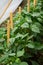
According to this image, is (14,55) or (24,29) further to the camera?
(24,29)

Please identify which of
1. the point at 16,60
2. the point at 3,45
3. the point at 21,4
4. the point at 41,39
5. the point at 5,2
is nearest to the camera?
the point at 16,60

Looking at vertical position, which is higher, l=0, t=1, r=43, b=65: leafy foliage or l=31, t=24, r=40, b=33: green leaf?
l=31, t=24, r=40, b=33: green leaf

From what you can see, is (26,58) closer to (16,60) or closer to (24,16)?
(16,60)

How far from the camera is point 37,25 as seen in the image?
2.12 m

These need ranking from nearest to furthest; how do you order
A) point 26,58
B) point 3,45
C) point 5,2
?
point 26,58
point 3,45
point 5,2

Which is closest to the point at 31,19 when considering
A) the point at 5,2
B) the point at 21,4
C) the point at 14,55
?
the point at 14,55

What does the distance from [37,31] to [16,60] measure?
0.45 metres

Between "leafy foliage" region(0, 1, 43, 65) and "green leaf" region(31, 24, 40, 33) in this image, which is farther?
"green leaf" region(31, 24, 40, 33)

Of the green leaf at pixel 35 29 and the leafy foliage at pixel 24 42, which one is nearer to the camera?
the leafy foliage at pixel 24 42

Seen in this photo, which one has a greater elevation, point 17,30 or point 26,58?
point 17,30

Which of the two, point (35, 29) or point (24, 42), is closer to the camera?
point (24, 42)

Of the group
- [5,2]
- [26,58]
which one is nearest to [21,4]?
[5,2]

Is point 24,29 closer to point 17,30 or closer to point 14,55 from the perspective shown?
point 17,30

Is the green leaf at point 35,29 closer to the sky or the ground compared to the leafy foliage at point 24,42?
closer to the sky
